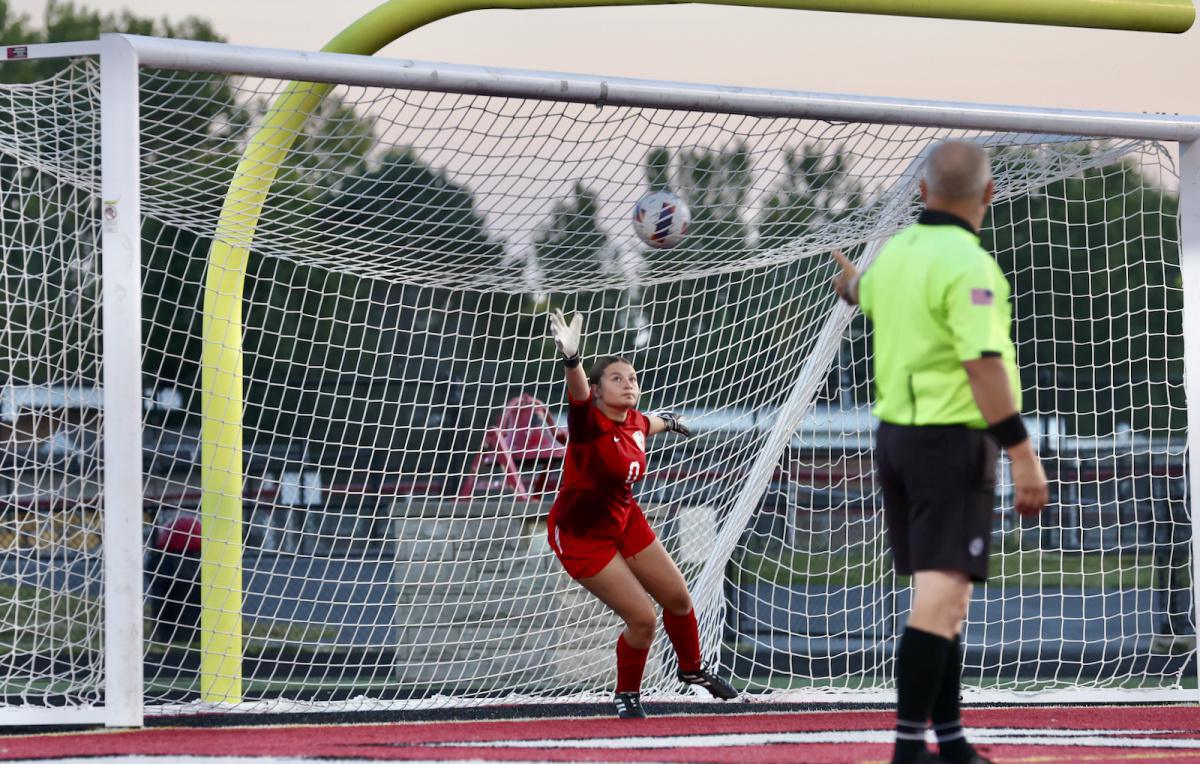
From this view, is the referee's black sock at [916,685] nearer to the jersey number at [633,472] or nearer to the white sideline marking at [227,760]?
the white sideline marking at [227,760]

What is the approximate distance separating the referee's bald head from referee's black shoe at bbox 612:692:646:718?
290cm

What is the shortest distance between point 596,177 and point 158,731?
3167 mm

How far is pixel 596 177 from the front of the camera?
20.4 feet

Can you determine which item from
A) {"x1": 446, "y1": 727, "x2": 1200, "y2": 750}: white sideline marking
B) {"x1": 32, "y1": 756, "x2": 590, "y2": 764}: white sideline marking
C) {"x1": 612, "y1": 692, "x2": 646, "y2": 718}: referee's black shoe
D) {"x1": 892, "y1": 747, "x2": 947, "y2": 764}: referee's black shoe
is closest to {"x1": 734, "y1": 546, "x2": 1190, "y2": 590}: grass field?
{"x1": 612, "y1": 692, "x2": 646, "y2": 718}: referee's black shoe

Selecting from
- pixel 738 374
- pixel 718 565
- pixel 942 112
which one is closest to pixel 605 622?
pixel 718 565

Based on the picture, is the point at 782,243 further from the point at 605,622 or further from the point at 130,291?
the point at 130,291

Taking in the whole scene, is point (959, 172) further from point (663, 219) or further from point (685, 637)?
point (685, 637)

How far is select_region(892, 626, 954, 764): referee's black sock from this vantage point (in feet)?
11.7

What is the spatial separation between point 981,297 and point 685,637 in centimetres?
285

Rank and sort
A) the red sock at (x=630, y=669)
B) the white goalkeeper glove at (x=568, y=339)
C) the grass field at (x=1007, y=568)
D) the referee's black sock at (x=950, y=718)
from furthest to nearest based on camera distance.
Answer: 1. the grass field at (x=1007, y=568)
2. the red sock at (x=630, y=669)
3. the white goalkeeper glove at (x=568, y=339)
4. the referee's black sock at (x=950, y=718)

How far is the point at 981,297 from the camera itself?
3.51 meters

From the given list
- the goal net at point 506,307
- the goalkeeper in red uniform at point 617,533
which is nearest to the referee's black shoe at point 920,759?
the goalkeeper in red uniform at point 617,533

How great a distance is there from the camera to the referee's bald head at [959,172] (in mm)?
3717

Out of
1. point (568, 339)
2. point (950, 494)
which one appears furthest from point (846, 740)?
point (568, 339)
